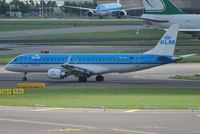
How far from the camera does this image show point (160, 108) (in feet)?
120

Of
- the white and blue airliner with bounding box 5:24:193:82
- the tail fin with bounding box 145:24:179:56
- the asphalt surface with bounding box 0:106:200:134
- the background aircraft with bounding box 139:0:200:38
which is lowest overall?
the background aircraft with bounding box 139:0:200:38

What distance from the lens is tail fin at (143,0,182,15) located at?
420 feet

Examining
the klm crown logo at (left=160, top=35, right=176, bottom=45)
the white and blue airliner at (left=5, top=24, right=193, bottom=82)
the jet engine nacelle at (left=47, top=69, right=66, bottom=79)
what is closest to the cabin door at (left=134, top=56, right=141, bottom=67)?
the white and blue airliner at (left=5, top=24, right=193, bottom=82)

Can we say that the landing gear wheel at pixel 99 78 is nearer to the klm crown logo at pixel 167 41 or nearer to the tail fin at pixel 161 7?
the klm crown logo at pixel 167 41

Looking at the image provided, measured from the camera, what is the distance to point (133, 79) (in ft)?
212

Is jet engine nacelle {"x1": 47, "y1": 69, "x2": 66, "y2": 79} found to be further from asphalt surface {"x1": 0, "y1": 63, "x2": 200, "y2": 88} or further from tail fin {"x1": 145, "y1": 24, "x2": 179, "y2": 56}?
tail fin {"x1": 145, "y1": 24, "x2": 179, "y2": 56}

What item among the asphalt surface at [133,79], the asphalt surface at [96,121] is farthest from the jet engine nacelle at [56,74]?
the asphalt surface at [96,121]

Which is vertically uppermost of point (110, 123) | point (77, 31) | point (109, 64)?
point (110, 123)

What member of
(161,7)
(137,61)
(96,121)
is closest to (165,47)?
(137,61)

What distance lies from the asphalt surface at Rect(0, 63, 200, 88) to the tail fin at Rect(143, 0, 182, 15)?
48.8 meters

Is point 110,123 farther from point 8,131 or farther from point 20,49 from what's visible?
point 20,49

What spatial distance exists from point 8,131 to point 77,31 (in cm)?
12061

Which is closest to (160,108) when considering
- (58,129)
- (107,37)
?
(58,129)

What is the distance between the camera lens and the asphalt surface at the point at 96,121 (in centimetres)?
2748
